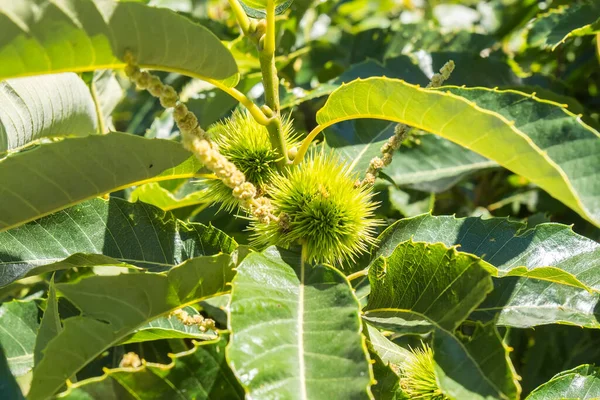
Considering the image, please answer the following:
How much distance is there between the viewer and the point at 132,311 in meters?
1.13

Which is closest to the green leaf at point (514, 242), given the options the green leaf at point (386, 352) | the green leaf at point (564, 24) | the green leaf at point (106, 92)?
the green leaf at point (386, 352)

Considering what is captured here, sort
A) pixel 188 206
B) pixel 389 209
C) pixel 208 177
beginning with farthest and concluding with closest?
pixel 389 209 → pixel 188 206 → pixel 208 177

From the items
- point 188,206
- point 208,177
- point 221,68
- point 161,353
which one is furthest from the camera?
point 188,206

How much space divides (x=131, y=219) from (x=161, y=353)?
0.45 meters

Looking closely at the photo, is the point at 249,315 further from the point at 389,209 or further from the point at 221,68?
the point at 389,209

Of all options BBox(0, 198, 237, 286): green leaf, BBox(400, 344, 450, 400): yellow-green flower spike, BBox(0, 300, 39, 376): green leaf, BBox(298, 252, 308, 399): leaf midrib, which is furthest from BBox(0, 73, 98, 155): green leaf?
BBox(400, 344, 450, 400): yellow-green flower spike

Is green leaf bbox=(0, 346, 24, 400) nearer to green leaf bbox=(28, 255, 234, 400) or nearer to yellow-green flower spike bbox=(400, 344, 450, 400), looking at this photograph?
green leaf bbox=(28, 255, 234, 400)

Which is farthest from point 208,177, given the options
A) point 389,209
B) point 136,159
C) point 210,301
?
point 389,209

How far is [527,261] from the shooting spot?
1.39m

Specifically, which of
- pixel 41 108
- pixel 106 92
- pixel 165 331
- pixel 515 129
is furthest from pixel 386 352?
pixel 106 92

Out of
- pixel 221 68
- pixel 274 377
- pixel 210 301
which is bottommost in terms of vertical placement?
pixel 210 301

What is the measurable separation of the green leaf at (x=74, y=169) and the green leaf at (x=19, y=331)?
430 millimetres

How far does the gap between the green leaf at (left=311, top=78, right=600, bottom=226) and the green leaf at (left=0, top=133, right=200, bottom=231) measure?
0.42 metres

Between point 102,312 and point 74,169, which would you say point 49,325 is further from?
point 74,169
